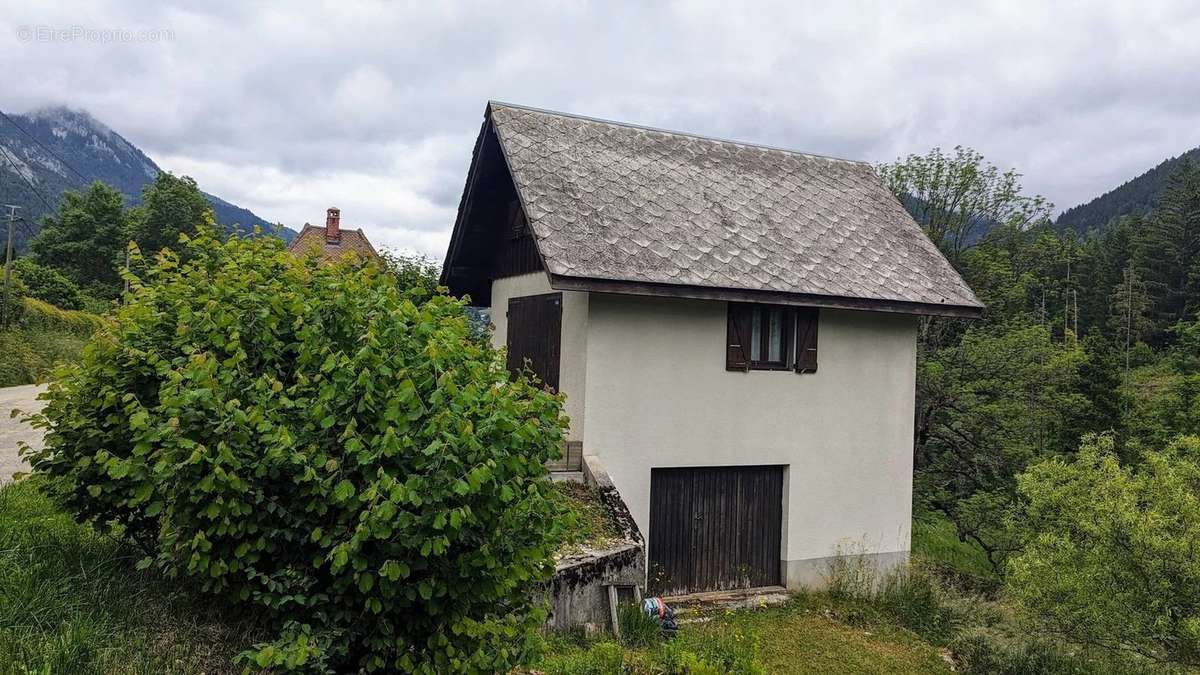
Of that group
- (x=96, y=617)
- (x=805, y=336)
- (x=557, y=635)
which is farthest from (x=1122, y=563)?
(x=96, y=617)

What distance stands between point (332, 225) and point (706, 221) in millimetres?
35456

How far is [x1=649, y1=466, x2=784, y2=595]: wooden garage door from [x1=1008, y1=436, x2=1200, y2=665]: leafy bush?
3277mm

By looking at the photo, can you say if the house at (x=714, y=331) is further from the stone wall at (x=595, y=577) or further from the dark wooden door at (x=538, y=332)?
the stone wall at (x=595, y=577)

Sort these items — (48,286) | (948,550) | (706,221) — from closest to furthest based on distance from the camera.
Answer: (706,221) < (948,550) < (48,286)

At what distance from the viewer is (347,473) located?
13.3 ft

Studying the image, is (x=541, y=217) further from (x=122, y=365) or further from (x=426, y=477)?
(x=426, y=477)

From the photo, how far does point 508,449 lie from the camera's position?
4.07 m

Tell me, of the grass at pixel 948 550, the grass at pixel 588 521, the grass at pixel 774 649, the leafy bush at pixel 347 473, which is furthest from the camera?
the grass at pixel 948 550

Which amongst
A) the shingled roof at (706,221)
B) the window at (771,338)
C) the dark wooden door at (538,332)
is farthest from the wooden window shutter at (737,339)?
the dark wooden door at (538,332)

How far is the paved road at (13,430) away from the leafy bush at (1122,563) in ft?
36.1

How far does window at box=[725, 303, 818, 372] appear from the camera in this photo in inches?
436

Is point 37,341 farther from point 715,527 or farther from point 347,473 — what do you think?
point 347,473

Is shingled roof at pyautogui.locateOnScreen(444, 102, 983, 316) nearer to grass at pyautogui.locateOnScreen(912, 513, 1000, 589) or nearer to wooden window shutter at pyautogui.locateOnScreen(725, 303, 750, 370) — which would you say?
wooden window shutter at pyautogui.locateOnScreen(725, 303, 750, 370)

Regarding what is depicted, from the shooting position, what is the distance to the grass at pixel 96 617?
4012 mm
